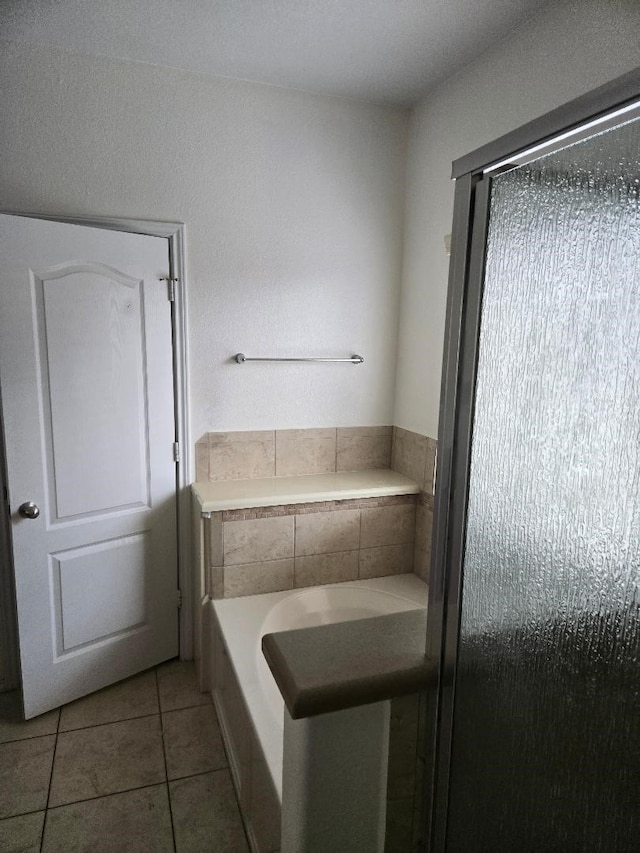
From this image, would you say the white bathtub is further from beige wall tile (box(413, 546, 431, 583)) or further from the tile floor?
the tile floor

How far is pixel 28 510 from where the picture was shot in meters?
2.14

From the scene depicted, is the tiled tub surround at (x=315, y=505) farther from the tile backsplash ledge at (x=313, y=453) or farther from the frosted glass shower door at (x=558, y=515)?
the frosted glass shower door at (x=558, y=515)

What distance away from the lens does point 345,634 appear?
3.07ft

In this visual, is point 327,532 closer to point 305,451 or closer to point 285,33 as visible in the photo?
point 305,451

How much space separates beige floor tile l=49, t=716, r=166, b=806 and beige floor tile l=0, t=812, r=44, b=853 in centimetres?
8

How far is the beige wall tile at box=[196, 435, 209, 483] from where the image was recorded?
8.48 ft

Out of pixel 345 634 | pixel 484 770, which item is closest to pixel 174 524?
pixel 345 634

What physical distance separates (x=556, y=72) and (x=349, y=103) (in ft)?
3.62

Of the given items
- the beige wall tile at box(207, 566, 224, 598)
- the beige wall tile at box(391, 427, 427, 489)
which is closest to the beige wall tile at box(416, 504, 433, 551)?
the beige wall tile at box(391, 427, 427, 489)

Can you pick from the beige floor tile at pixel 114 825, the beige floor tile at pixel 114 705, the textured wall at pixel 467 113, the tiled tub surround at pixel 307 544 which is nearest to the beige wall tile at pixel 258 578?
the tiled tub surround at pixel 307 544

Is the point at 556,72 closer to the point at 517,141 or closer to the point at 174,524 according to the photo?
the point at 517,141

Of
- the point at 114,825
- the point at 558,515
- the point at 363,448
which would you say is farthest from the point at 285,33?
the point at 114,825

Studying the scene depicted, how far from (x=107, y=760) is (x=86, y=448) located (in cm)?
120

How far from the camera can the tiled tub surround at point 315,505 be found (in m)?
2.44
